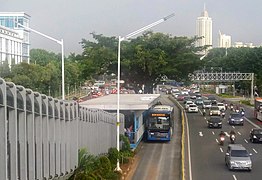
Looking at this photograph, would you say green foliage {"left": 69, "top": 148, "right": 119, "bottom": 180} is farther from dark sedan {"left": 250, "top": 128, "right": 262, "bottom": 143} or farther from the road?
dark sedan {"left": 250, "top": 128, "right": 262, "bottom": 143}

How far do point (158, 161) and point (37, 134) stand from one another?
1660 centimetres

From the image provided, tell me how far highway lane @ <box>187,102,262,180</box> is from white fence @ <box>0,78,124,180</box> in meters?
7.36

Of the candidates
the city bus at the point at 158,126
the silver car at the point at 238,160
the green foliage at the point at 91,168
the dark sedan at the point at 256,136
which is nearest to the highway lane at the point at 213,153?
the silver car at the point at 238,160

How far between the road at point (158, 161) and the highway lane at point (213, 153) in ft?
3.12

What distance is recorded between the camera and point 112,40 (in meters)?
60.8

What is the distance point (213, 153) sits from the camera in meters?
32.5

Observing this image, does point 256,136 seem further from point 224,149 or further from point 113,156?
point 113,156

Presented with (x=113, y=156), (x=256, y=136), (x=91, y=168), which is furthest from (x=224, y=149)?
(x=91, y=168)

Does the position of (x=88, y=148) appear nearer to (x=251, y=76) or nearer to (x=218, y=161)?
(x=218, y=161)

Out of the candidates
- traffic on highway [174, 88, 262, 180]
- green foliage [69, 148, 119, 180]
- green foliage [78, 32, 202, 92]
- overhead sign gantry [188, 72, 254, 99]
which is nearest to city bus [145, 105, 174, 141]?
traffic on highway [174, 88, 262, 180]

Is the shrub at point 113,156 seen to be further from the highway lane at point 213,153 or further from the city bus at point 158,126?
the city bus at point 158,126

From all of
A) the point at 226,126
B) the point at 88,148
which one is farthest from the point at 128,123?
the point at 226,126

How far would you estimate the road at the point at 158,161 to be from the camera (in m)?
24.6

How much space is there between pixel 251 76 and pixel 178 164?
82393 millimetres
